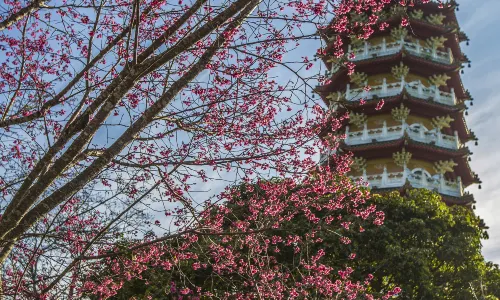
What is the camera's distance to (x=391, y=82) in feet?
83.1

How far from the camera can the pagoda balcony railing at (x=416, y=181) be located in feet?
71.9

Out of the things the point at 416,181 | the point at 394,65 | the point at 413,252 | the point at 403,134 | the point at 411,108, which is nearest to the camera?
the point at 413,252

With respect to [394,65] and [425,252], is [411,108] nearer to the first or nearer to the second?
[394,65]

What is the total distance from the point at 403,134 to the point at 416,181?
215 centimetres

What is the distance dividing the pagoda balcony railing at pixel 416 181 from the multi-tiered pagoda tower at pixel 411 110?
38 mm

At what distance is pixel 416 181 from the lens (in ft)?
72.7

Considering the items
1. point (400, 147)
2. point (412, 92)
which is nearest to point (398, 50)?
point (412, 92)

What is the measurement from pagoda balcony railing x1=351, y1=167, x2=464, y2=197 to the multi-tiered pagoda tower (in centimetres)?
4

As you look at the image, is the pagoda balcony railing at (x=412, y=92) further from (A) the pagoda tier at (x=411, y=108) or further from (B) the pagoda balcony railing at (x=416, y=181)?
(B) the pagoda balcony railing at (x=416, y=181)

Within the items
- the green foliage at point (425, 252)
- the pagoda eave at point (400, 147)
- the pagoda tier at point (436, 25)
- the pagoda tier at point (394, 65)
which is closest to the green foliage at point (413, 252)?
the green foliage at point (425, 252)

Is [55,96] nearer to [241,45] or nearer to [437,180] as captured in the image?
[241,45]

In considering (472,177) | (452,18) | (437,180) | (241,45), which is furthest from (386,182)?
(241,45)

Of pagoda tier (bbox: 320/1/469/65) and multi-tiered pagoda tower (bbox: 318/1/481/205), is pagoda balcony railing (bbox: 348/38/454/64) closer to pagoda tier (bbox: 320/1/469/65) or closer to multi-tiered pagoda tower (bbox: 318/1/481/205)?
multi-tiered pagoda tower (bbox: 318/1/481/205)

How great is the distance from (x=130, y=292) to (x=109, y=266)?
4.38 meters
